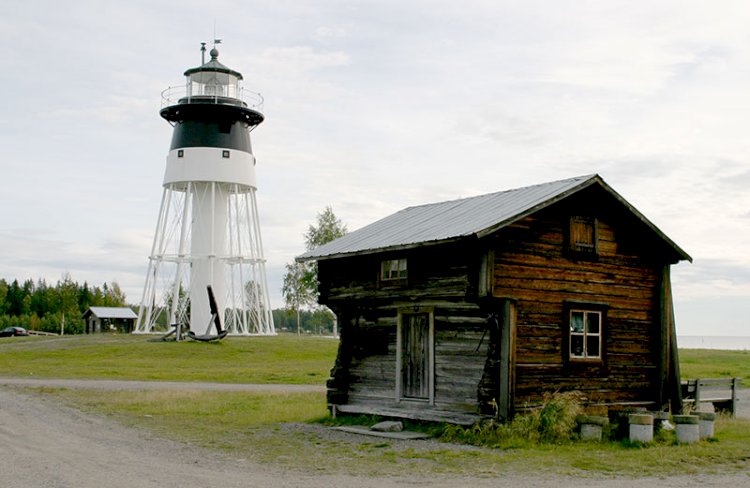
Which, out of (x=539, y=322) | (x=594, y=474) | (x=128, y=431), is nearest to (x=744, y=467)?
(x=594, y=474)

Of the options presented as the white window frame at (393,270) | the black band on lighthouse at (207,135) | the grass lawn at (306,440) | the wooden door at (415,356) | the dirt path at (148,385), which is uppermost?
the black band on lighthouse at (207,135)

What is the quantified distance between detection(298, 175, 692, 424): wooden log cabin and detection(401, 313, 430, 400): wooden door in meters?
0.03

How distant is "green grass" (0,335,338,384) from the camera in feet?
133

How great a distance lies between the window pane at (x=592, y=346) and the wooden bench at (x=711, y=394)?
12.6ft

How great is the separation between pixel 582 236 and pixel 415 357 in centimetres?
490

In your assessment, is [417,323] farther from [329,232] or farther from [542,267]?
[329,232]

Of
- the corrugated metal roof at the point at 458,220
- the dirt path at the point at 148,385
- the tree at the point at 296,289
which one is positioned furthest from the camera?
the tree at the point at 296,289

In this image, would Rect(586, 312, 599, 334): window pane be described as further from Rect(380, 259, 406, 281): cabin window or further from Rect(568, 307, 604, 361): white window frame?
Rect(380, 259, 406, 281): cabin window

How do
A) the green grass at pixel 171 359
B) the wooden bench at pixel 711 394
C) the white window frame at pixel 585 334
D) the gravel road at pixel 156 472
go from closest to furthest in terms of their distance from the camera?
the gravel road at pixel 156 472
the white window frame at pixel 585 334
the wooden bench at pixel 711 394
the green grass at pixel 171 359

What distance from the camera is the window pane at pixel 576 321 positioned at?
20984mm

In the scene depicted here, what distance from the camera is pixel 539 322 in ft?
66.0

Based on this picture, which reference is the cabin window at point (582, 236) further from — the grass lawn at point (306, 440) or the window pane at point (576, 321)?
the grass lawn at point (306, 440)

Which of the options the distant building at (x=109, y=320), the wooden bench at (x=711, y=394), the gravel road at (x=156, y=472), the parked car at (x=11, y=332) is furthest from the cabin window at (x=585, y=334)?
the parked car at (x=11, y=332)

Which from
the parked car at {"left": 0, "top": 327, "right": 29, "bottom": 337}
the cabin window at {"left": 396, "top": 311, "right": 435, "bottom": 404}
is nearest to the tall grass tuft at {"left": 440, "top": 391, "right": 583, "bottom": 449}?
the cabin window at {"left": 396, "top": 311, "right": 435, "bottom": 404}
